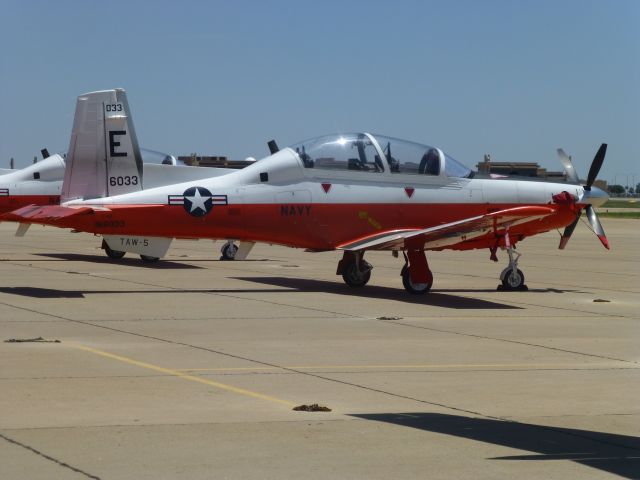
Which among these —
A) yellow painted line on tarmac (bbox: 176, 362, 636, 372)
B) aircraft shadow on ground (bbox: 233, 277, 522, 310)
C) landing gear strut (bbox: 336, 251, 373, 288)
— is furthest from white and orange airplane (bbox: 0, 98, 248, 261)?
yellow painted line on tarmac (bbox: 176, 362, 636, 372)

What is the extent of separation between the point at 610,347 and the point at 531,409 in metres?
4.14

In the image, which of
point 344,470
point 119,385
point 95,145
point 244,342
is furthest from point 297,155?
point 344,470

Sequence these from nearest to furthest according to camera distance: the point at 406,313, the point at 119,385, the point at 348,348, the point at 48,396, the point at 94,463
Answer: the point at 94,463 → the point at 48,396 → the point at 119,385 → the point at 348,348 → the point at 406,313

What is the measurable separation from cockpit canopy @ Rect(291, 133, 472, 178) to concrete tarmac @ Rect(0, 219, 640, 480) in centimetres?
218

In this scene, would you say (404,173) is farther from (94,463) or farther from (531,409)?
(94,463)

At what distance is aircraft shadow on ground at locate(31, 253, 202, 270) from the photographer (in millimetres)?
24763

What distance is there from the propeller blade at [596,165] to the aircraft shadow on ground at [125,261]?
898 cm

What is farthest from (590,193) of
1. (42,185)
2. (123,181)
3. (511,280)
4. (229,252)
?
(42,185)

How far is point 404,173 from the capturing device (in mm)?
19531

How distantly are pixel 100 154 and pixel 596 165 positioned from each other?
29.7ft

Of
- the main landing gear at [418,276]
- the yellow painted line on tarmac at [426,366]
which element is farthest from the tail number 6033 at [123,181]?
the yellow painted line on tarmac at [426,366]

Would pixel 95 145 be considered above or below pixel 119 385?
above

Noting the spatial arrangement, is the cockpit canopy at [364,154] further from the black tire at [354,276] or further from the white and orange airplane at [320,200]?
the black tire at [354,276]

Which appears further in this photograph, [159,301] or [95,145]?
[95,145]
